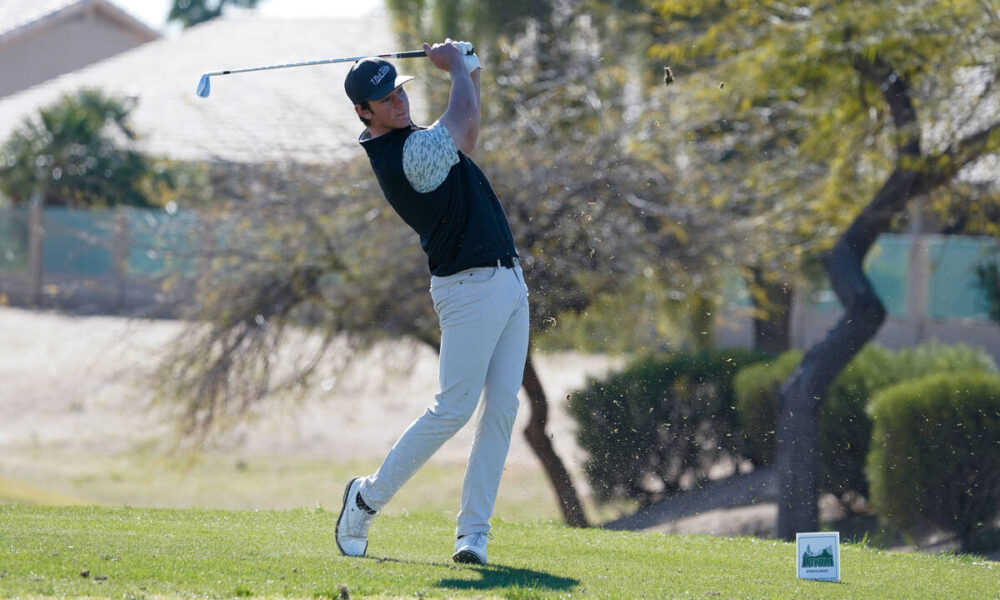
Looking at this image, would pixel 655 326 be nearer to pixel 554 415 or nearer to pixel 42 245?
pixel 554 415

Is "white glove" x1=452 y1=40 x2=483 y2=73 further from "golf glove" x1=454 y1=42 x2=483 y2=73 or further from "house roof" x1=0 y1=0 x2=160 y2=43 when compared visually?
"house roof" x1=0 y1=0 x2=160 y2=43

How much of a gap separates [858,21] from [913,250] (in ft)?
32.6

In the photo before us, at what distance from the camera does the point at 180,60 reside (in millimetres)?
27812

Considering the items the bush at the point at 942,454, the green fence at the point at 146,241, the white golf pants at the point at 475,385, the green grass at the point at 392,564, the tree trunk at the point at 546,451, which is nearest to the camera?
the green grass at the point at 392,564

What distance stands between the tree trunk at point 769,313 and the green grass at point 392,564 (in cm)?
588

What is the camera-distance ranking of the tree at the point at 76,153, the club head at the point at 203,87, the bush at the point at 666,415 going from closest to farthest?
the club head at the point at 203,87
the bush at the point at 666,415
the tree at the point at 76,153

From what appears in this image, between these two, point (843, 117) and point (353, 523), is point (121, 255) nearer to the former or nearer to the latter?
point (843, 117)

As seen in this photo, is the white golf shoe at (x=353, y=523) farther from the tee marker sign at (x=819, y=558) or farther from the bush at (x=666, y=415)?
the bush at (x=666, y=415)

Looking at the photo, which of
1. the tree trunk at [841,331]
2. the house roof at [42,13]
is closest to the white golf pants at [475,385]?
the tree trunk at [841,331]

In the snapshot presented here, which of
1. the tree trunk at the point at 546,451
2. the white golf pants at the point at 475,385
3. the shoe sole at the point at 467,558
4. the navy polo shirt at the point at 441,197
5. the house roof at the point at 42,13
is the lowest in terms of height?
the tree trunk at the point at 546,451

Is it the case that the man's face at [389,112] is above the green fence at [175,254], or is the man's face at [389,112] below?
above

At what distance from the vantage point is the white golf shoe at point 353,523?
4.82 m

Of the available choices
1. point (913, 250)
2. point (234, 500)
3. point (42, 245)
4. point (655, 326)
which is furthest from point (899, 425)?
point (42, 245)

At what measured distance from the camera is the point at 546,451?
10.2 meters
